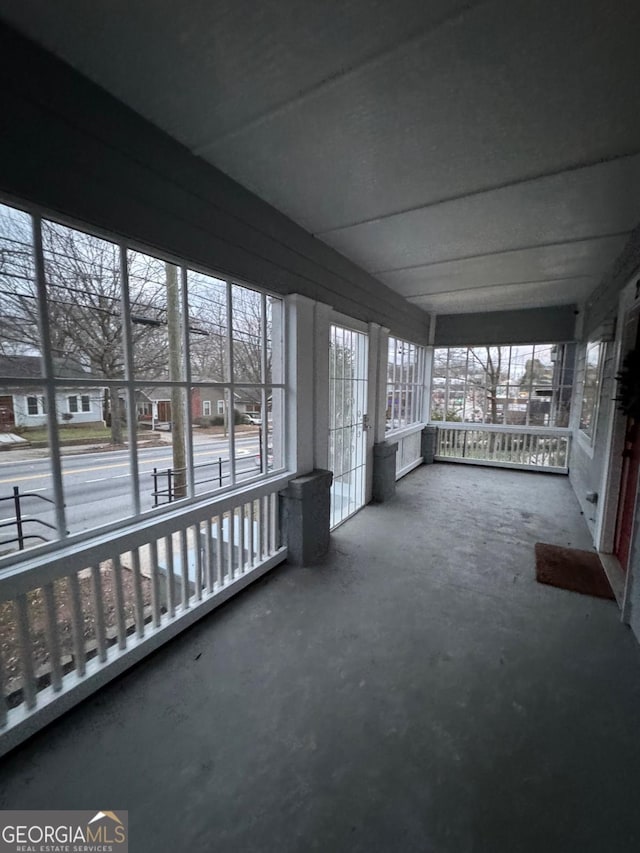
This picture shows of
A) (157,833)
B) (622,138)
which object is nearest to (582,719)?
(157,833)

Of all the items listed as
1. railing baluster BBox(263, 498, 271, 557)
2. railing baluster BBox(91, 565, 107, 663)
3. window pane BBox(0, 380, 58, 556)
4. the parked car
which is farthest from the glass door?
window pane BBox(0, 380, 58, 556)

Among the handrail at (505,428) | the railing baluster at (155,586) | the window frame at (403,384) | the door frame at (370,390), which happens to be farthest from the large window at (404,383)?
the railing baluster at (155,586)

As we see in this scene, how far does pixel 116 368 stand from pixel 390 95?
174cm

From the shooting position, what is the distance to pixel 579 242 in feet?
9.92

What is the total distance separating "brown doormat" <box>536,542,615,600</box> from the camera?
263cm

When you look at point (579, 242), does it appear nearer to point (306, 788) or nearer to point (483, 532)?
point (483, 532)

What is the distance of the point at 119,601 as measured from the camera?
5.73 ft

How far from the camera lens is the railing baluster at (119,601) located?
1.72 meters

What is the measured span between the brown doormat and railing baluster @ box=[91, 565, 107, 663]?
9.72 feet

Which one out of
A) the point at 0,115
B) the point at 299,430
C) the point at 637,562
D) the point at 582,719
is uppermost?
the point at 0,115

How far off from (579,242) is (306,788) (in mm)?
4152

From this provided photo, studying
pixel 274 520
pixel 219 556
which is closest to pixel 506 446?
pixel 274 520

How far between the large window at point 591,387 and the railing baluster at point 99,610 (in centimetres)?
471

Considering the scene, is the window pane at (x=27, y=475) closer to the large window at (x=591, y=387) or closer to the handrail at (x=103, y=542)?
the handrail at (x=103, y=542)
